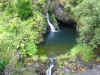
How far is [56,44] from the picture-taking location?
16.1m

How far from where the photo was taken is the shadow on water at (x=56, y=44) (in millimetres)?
14180

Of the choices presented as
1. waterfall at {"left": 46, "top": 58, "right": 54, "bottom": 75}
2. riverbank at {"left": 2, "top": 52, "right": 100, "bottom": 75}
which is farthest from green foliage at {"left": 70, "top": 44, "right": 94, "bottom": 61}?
waterfall at {"left": 46, "top": 58, "right": 54, "bottom": 75}

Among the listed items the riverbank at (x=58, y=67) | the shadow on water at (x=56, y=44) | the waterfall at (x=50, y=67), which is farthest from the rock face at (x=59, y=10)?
the riverbank at (x=58, y=67)

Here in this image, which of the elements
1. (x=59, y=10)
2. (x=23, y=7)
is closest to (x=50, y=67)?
(x=23, y=7)

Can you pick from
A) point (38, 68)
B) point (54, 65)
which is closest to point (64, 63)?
point (54, 65)

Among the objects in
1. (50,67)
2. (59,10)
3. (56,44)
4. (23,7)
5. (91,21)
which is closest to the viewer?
(91,21)

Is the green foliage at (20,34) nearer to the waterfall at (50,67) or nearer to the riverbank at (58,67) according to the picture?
the riverbank at (58,67)

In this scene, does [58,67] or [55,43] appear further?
[55,43]

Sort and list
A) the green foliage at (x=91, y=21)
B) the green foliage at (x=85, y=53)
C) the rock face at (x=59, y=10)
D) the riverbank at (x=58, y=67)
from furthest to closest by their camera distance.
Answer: the rock face at (x=59, y=10) → the green foliage at (x=85, y=53) → the green foliage at (x=91, y=21) → the riverbank at (x=58, y=67)

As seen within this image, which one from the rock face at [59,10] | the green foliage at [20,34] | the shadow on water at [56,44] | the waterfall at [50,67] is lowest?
the waterfall at [50,67]

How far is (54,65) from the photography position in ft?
38.8

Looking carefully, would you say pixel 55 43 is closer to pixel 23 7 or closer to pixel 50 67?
pixel 50 67

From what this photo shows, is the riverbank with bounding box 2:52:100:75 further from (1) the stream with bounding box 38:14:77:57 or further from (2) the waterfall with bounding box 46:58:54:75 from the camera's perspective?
(1) the stream with bounding box 38:14:77:57

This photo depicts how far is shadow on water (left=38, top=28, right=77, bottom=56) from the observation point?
46.5 feet
